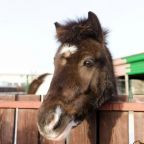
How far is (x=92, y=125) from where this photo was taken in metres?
2.86

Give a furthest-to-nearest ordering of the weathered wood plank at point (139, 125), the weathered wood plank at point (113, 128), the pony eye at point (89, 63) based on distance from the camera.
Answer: the pony eye at point (89, 63)
the weathered wood plank at point (113, 128)
the weathered wood plank at point (139, 125)

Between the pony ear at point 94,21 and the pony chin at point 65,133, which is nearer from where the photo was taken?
the pony chin at point 65,133

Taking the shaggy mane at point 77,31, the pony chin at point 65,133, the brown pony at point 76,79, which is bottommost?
the pony chin at point 65,133

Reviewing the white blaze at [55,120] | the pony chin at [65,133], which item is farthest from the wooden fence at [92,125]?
the white blaze at [55,120]

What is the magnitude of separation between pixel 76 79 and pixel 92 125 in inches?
16.1

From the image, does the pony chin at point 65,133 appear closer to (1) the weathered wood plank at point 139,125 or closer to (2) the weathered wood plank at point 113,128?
(2) the weathered wood plank at point 113,128

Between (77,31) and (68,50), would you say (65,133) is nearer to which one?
(68,50)

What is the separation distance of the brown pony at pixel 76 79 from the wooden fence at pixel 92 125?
0.15 meters

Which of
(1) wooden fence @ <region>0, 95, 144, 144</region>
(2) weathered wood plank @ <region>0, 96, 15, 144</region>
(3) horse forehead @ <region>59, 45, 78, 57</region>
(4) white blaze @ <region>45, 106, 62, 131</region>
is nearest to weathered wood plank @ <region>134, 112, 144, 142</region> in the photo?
(1) wooden fence @ <region>0, 95, 144, 144</region>

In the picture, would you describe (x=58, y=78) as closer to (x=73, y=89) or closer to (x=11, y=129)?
(x=73, y=89)

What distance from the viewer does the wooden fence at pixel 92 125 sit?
259 centimetres

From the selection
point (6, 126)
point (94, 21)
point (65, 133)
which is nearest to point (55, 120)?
point (65, 133)

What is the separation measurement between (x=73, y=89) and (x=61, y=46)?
51 cm

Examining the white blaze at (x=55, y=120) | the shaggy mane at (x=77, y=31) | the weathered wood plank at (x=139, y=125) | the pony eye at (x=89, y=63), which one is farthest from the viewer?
the shaggy mane at (x=77, y=31)
